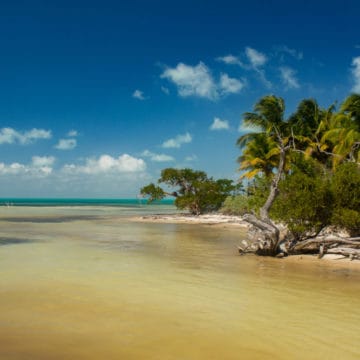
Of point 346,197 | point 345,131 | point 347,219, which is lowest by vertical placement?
point 347,219

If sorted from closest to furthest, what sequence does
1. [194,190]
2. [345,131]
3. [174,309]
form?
[174,309]
[345,131]
[194,190]

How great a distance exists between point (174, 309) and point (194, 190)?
43.5 m

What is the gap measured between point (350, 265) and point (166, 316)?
8.89 m

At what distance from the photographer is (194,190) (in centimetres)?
5134

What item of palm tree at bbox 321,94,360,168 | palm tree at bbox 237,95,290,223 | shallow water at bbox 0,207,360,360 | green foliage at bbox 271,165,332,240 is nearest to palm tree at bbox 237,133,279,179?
palm tree at bbox 237,95,290,223

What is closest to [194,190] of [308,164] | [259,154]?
[259,154]

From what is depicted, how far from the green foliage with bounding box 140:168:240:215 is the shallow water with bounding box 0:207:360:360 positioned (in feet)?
119

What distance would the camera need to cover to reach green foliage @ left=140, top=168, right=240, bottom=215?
50250mm

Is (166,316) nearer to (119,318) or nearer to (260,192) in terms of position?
(119,318)

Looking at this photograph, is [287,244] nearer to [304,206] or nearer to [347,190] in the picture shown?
[304,206]

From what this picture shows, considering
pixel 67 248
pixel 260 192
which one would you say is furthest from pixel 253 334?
pixel 260 192

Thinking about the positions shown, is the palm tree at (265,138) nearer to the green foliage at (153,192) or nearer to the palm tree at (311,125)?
the palm tree at (311,125)

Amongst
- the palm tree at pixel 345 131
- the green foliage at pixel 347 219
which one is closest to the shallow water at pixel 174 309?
the green foliage at pixel 347 219

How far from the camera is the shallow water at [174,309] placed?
5.84 m
